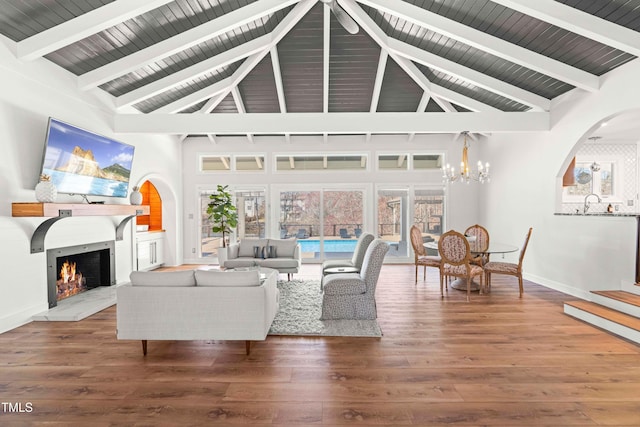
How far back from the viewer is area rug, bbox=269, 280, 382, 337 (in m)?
3.96

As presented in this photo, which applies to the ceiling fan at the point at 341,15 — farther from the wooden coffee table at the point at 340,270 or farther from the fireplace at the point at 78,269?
the fireplace at the point at 78,269

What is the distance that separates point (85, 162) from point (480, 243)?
660cm

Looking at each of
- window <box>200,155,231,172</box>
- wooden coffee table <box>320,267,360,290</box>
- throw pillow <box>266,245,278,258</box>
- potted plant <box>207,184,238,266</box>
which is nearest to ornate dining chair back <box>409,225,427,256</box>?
wooden coffee table <box>320,267,360,290</box>

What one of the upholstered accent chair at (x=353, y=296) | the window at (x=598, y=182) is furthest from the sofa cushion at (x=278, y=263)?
the window at (x=598, y=182)

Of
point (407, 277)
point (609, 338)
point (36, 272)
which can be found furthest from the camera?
point (407, 277)

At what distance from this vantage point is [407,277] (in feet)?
23.5

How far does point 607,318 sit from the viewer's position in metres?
4.05

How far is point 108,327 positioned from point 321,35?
5273mm

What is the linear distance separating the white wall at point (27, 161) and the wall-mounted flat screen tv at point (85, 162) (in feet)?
0.78

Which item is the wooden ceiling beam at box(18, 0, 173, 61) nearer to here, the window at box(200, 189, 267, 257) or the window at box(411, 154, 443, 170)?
the window at box(200, 189, 267, 257)

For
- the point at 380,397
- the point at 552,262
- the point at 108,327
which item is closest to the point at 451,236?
the point at 552,262

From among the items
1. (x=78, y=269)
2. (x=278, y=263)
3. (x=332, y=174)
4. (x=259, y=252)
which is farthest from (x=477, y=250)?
(x=78, y=269)

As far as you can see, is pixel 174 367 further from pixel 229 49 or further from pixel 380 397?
pixel 229 49

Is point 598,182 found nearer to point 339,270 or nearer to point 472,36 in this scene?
point 472,36
